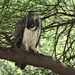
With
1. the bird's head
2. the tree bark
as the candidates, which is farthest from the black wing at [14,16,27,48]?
the tree bark

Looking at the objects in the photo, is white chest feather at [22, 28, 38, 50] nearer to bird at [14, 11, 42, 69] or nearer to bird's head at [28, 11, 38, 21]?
bird at [14, 11, 42, 69]

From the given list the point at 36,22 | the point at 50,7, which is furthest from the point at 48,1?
the point at 36,22

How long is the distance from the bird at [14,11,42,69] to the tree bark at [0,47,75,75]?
3.03ft

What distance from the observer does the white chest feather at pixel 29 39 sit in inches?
181

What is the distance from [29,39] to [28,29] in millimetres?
303

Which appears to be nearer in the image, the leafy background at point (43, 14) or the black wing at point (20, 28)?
the black wing at point (20, 28)

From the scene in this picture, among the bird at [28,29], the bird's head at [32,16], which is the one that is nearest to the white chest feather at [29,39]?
the bird at [28,29]

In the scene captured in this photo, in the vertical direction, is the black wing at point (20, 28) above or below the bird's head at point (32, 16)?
below

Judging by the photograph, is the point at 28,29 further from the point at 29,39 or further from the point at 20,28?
the point at 29,39

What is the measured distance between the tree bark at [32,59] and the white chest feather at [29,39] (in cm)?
110

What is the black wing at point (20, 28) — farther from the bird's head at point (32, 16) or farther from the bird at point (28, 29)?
the bird's head at point (32, 16)

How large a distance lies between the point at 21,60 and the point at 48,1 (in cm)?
198

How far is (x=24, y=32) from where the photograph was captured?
14.9ft

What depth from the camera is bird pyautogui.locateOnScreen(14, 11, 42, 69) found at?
14.8 feet
